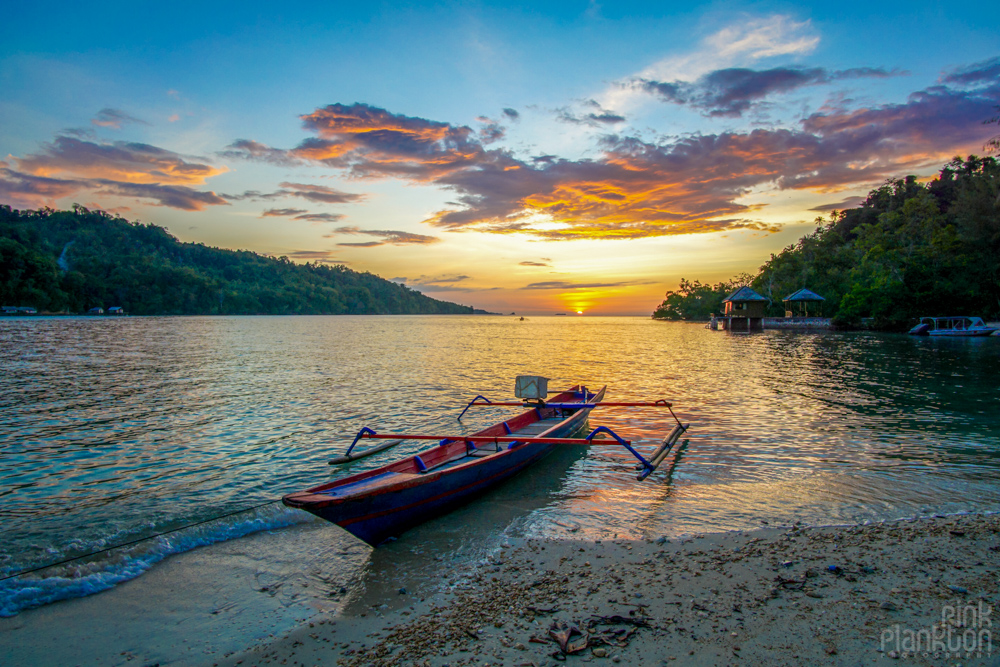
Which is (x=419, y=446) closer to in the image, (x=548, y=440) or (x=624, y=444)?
(x=548, y=440)

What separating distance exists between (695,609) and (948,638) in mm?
1682

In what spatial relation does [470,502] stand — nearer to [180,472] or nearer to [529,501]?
[529,501]

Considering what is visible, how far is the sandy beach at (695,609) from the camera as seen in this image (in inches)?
134

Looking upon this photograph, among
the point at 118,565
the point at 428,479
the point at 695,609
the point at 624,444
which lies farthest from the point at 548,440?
the point at 118,565

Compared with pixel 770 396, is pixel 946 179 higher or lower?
higher

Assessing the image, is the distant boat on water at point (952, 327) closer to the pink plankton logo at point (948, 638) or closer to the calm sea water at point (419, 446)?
the calm sea water at point (419, 446)

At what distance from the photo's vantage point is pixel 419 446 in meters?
10.6

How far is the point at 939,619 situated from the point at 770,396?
13.1 meters

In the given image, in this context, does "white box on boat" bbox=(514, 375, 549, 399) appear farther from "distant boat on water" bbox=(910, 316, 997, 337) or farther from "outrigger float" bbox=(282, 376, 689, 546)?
"distant boat on water" bbox=(910, 316, 997, 337)

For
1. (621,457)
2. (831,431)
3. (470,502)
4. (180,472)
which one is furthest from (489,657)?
(831,431)

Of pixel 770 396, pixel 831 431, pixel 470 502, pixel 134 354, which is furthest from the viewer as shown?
pixel 134 354

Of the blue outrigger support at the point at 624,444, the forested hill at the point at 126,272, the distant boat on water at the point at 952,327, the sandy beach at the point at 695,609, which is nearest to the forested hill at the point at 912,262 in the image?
the distant boat on water at the point at 952,327

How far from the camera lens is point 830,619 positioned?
3.72 m

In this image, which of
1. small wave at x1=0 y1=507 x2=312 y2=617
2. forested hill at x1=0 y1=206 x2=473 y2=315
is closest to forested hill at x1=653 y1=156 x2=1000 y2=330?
small wave at x1=0 y1=507 x2=312 y2=617
